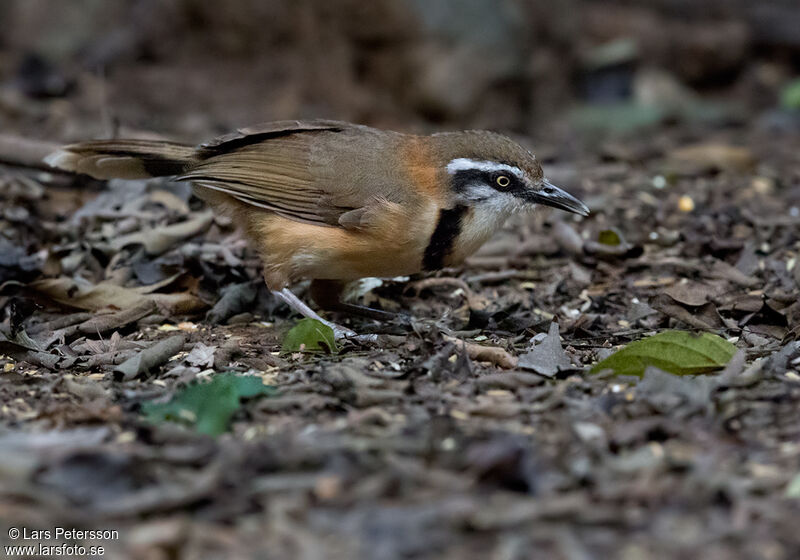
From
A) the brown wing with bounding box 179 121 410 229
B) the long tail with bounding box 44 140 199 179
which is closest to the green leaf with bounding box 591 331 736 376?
the brown wing with bounding box 179 121 410 229

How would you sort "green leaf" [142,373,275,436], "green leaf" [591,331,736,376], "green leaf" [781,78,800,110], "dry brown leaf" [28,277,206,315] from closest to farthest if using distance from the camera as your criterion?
"green leaf" [142,373,275,436] → "green leaf" [591,331,736,376] → "dry brown leaf" [28,277,206,315] → "green leaf" [781,78,800,110]

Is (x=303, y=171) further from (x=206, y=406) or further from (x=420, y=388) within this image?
(x=206, y=406)

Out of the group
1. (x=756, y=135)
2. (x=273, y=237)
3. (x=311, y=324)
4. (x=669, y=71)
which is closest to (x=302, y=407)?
(x=311, y=324)

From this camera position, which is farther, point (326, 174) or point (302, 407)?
point (326, 174)

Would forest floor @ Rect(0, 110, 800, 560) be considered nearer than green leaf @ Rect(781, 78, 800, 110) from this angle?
Yes

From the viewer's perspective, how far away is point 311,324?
565 centimetres

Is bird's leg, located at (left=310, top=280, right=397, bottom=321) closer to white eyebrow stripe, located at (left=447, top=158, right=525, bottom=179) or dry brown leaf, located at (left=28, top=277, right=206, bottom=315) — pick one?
dry brown leaf, located at (left=28, top=277, right=206, bottom=315)

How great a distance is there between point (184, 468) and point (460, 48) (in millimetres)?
8295

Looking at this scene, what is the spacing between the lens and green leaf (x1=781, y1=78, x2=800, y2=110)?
11.6 metres

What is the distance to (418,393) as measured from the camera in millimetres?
4742

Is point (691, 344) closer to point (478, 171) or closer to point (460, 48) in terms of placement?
point (478, 171)

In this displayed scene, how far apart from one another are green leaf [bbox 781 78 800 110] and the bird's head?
6.85m

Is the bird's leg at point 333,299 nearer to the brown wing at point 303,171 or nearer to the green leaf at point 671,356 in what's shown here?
the brown wing at point 303,171

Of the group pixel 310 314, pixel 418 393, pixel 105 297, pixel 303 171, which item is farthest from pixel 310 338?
pixel 105 297
